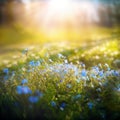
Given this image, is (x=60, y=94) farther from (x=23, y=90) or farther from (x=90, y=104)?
(x=23, y=90)

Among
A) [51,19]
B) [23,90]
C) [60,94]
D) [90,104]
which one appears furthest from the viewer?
[51,19]

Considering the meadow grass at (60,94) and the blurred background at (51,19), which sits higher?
the blurred background at (51,19)

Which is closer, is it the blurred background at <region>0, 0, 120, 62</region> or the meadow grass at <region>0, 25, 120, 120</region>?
the meadow grass at <region>0, 25, 120, 120</region>

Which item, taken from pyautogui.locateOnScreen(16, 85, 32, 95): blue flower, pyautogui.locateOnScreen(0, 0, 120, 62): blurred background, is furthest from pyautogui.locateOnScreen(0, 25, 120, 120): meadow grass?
pyautogui.locateOnScreen(0, 0, 120, 62): blurred background

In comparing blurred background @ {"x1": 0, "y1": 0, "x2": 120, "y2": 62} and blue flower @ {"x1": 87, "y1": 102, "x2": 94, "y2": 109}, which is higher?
blurred background @ {"x1": 0, "y1": 0, "x2": 120, "y2": 62}

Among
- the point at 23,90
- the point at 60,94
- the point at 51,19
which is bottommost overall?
the point at 23,90

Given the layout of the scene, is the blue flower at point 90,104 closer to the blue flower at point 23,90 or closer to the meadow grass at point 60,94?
the meadow grass at point 60,94

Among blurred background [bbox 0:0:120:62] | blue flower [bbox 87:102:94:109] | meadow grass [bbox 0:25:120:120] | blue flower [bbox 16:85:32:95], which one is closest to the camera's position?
blue flower [bbox 16:85:32:95]

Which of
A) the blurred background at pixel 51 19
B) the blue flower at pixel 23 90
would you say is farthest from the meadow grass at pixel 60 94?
the blurred background at pixel 51 19

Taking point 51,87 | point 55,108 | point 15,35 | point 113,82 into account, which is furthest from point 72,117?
point 15,35

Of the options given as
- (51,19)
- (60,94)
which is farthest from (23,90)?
(51,19)

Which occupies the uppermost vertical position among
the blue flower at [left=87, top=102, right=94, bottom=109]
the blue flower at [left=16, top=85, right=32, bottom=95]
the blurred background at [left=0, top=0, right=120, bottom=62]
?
the blurred background at [left=0, top=0, right=120, bottom=62]

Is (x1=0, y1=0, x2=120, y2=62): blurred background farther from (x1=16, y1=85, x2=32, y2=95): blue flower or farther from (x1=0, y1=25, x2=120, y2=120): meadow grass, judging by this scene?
(x1=16, y1=85, x2=32, y2=95): blue flower
